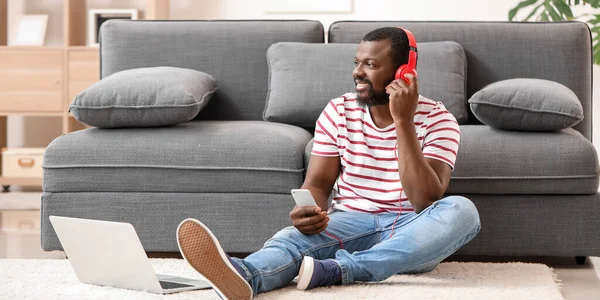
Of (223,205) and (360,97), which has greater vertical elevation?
(360,97)

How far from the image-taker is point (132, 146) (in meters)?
2.71

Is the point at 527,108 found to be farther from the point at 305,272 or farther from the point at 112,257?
the point at 112,257

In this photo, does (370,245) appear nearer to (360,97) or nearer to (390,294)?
(390,294)

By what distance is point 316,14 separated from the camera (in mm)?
5168

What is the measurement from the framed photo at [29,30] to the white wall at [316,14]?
Result: 0.63 ft

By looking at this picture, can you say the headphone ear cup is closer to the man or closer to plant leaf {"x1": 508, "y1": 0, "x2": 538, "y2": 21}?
the man

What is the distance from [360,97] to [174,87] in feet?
2.41

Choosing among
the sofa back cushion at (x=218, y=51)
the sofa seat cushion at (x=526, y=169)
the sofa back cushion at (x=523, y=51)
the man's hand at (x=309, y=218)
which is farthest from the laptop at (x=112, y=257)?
→ the sofa back cushion at (x=523, y=51)

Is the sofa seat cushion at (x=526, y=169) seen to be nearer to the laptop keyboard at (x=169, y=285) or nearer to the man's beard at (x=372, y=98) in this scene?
the man's beard at (x=372, y=98)

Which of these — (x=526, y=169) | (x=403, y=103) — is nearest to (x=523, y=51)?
(x=526, y=169)

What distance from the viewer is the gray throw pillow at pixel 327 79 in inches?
120

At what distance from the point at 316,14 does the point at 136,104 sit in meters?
2.57

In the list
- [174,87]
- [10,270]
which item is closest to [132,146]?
[174,87]

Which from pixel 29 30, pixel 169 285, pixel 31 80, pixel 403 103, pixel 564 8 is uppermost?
pixel 564 8
